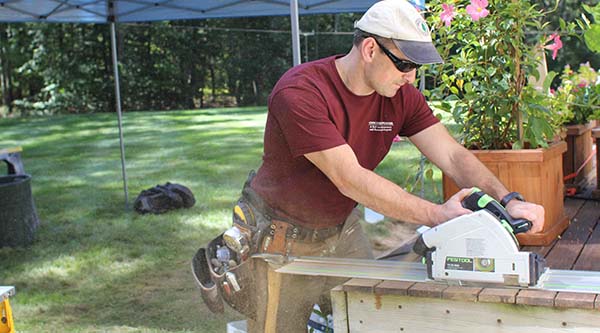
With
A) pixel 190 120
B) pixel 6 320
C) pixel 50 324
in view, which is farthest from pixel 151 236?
pixel 190 120

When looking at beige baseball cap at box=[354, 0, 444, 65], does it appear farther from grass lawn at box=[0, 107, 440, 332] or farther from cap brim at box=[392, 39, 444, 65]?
grass lawn at box=[0, 107, 440, 332]

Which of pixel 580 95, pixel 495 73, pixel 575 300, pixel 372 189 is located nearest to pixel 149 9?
pixel 580 95

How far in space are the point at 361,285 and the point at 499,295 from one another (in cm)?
36

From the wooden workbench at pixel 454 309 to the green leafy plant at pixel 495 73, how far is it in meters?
1.11

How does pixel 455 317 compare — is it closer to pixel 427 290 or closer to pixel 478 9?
pixel 427 290

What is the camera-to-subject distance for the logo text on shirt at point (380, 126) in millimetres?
2289

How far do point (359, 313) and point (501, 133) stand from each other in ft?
4.06

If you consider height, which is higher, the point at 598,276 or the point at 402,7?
the point at 402,7

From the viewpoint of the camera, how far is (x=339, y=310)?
6.39 feet

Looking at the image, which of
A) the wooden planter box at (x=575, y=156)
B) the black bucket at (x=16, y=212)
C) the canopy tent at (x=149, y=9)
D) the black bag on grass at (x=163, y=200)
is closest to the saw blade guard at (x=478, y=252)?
the wooden planter box at (x=575, y=156)

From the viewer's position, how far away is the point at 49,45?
66.0 feet

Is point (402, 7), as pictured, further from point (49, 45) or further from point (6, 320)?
point (49, 45)

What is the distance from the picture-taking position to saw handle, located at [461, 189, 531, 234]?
5.78ft

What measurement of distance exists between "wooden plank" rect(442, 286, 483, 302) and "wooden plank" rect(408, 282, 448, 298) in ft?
0.05
